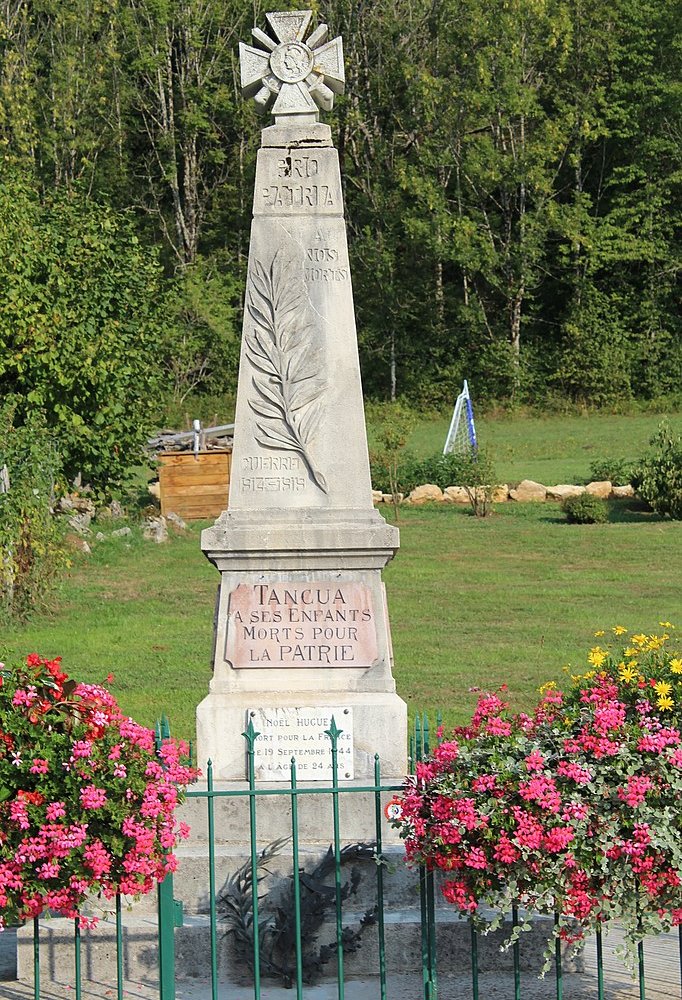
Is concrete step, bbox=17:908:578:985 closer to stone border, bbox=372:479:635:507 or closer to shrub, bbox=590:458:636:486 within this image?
stone border, bbox=372:479:635:507

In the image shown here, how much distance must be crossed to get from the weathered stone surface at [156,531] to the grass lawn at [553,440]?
19.8ft

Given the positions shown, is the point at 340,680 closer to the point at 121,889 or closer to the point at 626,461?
the point at 121,889

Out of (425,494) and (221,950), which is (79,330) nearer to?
(425,494)

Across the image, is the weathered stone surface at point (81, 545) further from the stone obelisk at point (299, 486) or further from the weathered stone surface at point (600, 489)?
the stone obelisk at point (299, 486)

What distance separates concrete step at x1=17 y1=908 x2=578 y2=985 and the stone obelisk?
41.5 inches

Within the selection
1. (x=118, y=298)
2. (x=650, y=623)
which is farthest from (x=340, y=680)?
(x=118, y=298)

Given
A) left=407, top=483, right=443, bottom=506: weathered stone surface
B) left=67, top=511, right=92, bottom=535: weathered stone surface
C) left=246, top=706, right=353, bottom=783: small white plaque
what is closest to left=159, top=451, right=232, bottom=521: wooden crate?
left=67, top=511, right=92, bottom=535: weathered stone surface

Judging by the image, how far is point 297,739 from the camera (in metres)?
6.89

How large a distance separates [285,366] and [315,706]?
1658 mm

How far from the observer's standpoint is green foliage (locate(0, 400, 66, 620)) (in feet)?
42.3

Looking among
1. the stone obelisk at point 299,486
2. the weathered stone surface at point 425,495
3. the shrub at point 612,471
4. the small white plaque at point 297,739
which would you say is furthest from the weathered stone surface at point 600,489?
the small white plaque at point 297,739

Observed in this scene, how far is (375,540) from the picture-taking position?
22.7ft

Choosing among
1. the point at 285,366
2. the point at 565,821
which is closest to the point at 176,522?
the point at 285,366

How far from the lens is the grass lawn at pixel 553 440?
23.3 meters
